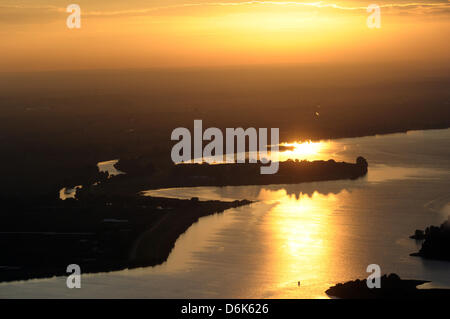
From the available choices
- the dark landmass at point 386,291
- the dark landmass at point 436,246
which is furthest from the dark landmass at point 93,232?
the dark landmass at point 436,246

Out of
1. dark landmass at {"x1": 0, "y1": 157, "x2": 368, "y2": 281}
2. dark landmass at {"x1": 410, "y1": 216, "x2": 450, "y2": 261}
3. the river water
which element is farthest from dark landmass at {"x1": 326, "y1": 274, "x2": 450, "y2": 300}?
dark landmass at {"x1": 0, "y1": 157, "x2": 368, "y2": 281}

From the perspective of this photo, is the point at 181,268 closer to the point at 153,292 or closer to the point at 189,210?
the point at 153,292

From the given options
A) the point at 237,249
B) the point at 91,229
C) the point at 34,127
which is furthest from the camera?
the point at 34,127

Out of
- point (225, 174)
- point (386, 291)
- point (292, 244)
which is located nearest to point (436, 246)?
point (292, 244)

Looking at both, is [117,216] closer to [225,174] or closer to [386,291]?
[225,174]

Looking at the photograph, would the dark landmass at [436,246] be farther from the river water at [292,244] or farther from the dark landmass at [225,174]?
the dark landmass at [225,174]
